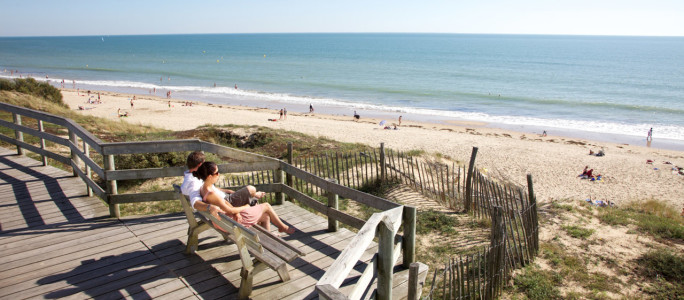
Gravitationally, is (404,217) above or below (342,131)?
above

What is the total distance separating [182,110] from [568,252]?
3281 centimetres

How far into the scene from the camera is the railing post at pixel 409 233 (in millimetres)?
4312

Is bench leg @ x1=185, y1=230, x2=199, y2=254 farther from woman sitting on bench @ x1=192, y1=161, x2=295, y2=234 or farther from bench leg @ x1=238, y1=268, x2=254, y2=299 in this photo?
bench leg @ x1=238, y1=268, x2=254, y2=299

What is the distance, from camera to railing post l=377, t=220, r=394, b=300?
376 centimetres

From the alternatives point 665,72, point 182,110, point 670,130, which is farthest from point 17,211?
point 665,72

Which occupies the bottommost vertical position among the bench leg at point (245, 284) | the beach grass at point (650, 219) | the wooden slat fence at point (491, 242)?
the beach grass at point (650, 219)

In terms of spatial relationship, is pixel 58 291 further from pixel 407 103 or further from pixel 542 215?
pixel 407 103

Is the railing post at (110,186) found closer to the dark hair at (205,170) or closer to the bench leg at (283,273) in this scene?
the dark hair at (205,170)

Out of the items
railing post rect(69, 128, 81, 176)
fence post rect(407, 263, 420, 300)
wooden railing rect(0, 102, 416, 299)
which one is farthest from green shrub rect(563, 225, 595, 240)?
railing post rect(69, 128, 81, 176)

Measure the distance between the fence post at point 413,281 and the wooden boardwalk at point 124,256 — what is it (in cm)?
43

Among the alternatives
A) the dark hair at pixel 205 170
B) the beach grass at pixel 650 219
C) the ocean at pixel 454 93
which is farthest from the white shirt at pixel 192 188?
the ocean at pixel 454 93

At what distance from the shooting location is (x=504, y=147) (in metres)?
23.4

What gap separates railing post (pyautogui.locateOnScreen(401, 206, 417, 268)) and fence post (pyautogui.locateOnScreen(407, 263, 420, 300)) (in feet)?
1.65

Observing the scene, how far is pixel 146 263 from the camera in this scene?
486 cm
